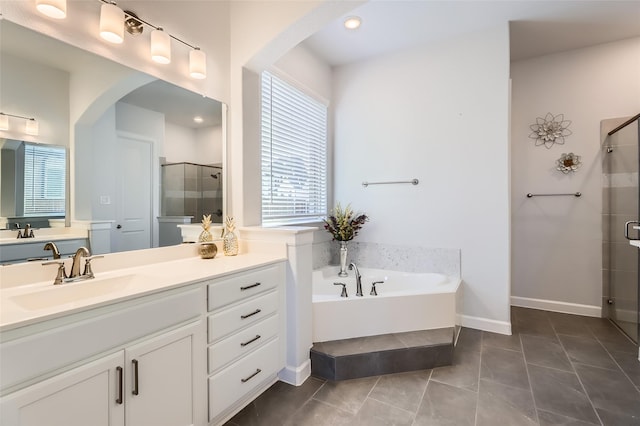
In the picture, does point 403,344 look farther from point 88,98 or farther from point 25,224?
point 88,98

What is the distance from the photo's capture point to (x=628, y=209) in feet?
8.73

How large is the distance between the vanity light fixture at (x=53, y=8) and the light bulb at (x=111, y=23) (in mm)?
146

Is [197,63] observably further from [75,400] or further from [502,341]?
[502,341]

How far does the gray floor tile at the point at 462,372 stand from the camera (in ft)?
6.43

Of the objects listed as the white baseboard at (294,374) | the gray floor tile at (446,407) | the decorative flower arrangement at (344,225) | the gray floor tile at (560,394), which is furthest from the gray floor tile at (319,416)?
the decorative flower arrangement at (344,225)

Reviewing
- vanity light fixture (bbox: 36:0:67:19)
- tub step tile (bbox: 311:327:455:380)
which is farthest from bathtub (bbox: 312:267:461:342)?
vanity light fixture (bbox: 36:0:67:19)

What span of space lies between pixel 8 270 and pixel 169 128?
1.07m

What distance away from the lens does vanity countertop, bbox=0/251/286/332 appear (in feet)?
3.16

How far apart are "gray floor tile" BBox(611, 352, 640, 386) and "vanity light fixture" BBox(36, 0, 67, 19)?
3739mm

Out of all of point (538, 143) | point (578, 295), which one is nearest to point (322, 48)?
point (538, 143)

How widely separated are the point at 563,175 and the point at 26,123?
431 centimetres

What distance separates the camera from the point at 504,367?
7.08ft

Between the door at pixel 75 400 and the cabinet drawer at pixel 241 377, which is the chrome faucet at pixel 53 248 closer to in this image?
the door at pixel 75 400

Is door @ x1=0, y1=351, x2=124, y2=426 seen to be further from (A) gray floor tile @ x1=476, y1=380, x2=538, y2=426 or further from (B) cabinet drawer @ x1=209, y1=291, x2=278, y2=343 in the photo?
(A) gray floor tile @ x1=476, y1=380, x2=538, y2=426
